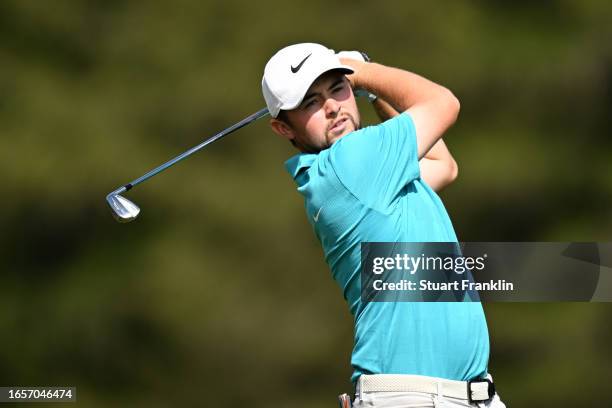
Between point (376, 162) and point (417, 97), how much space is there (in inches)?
9.4

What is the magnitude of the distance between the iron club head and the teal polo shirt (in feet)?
2.38

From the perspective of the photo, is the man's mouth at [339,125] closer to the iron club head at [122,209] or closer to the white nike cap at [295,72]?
the white nike cap at [295,72]

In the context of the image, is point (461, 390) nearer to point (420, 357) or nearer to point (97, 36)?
point (420, 357)

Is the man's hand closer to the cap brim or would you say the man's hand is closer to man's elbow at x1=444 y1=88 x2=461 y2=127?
the cap brim

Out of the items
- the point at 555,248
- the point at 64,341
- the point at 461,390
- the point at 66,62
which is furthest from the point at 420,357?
the point at 66,62

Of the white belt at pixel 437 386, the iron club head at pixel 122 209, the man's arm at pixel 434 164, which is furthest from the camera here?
the iron club head at pixel 122 209

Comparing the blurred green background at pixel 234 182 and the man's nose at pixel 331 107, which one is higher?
the blurred green background at pixel 234 182

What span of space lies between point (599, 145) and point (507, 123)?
0.51 meters

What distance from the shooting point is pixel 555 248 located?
6625 mm

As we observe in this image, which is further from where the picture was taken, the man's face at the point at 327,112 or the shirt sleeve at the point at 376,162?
the man's face at the point at 327,112

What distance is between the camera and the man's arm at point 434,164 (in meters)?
3.62

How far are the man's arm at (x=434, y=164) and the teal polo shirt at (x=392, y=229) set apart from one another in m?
0.38

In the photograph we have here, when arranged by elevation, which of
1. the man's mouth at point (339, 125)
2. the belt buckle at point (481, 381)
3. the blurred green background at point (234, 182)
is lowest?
the belt buckle at point (481, 381)

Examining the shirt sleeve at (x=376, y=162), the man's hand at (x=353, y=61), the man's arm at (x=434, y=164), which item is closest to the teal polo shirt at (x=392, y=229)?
the shirt sleeve at (x=376, y=162)
